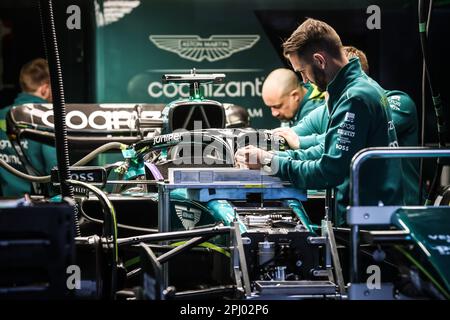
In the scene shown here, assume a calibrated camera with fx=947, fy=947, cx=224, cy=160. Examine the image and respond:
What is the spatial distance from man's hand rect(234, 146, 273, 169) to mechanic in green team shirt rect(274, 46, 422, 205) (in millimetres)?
360

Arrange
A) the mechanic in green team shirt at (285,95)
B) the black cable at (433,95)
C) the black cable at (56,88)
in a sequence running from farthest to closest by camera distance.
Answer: the mechanic in green team shirt at (285,95)
the black cable at (433,95)
the black cable at (56,88)

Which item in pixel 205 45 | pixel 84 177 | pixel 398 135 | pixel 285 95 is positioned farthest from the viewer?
pixel 205 45

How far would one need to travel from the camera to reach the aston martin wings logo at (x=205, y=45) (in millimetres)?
10227

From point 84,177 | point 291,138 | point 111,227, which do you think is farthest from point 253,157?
point 291,138

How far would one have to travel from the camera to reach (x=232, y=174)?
16.7 ft

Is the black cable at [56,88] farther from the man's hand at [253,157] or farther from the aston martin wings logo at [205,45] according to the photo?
the aston martin wings logo at [205,45]

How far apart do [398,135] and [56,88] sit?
2388 mm

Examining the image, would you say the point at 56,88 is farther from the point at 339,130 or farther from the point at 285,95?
the point at 285,95

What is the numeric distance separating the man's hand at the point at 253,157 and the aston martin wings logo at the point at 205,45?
5181mm

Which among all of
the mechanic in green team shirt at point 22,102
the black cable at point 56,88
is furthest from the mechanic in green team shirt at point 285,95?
the black cable at point 56,88

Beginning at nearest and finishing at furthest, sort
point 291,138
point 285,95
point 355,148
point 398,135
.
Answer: point 355,148 → point 398,135 → point 291,138 → point 285,95

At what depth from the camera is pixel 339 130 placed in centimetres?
488
